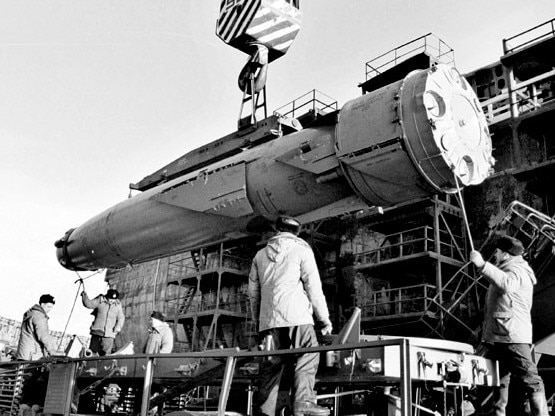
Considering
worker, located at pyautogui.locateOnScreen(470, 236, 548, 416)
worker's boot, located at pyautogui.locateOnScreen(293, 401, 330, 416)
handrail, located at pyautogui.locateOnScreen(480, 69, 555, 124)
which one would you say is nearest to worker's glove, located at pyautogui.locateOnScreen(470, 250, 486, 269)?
worker, located at pyautogui.locateOnScreen(470, 236, 548, 416)

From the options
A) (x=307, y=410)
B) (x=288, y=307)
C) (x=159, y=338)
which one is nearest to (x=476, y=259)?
(x=288, y=307)

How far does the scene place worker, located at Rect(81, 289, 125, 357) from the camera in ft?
30.5

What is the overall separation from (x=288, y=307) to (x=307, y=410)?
780 mm

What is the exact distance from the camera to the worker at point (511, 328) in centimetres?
508

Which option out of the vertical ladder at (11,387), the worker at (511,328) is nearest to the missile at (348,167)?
the worker at (511,328)

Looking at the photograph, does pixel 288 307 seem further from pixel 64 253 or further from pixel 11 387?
pixel 64 253

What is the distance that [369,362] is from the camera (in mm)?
4230

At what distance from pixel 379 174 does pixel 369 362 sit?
1.78 meters

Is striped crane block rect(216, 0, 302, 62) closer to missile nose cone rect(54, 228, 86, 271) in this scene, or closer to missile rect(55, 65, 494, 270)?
missile rect(55, 65, 494, 270)

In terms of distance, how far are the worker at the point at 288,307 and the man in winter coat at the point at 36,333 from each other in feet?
14.3

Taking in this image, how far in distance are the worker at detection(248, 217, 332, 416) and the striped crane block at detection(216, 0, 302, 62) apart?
537cm

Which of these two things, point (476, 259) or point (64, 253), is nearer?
point (476, 259)

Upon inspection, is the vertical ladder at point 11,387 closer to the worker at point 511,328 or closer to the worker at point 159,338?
the worker at point 159,338

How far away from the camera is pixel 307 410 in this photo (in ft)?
14.1
